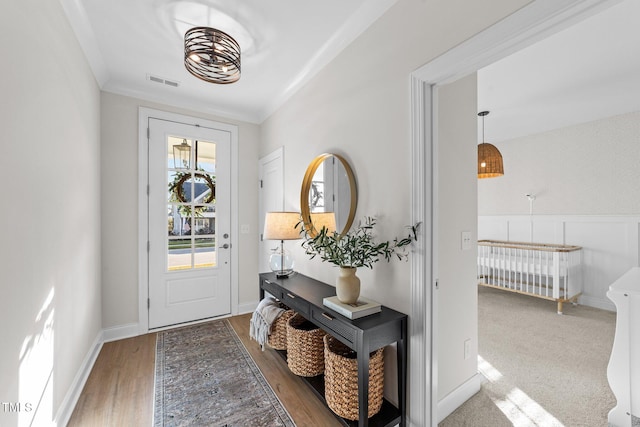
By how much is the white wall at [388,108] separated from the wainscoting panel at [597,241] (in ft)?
10.5

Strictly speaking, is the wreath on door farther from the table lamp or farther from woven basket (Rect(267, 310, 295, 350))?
woven basket (Rect(267, 310, 295, 350))

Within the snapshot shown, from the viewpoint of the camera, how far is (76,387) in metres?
1.95

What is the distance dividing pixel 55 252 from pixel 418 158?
2157 mm

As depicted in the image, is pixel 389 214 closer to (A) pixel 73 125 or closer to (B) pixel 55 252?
(B) pixel 55 252

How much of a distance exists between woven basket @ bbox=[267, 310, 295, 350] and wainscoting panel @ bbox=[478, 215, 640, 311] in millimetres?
4200

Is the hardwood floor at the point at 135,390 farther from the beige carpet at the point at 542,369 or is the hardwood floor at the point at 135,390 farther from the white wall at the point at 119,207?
the beige carpet at the point at 542,369

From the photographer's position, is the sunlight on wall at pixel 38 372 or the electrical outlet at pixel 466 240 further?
the electrical outlet at pixel 466 240

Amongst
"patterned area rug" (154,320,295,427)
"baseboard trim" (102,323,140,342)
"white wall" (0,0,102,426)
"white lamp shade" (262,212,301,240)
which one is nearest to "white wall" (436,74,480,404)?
"patterned area rug" (154,320,295,427)

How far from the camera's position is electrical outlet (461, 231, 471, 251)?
1.87m

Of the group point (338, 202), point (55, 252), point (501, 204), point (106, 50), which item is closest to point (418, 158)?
point (338, 202)

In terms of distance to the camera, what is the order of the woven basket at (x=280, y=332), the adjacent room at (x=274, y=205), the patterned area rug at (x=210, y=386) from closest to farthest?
the adjacent room at (x=274, y=205), the patterned area rug at (x=210, y=386), the woven basket at (x=280, y=332)

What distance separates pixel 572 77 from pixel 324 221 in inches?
111

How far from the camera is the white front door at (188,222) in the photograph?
3078 mm

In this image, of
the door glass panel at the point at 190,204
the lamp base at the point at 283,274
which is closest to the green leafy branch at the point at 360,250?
the lamp base at the point at 283,274
